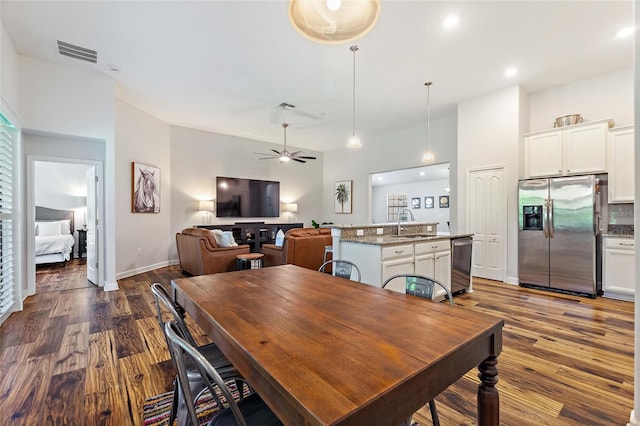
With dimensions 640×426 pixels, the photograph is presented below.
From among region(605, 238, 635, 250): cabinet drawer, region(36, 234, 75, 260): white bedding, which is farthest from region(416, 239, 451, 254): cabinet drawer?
region(36, 234, 75, 260): white bedding

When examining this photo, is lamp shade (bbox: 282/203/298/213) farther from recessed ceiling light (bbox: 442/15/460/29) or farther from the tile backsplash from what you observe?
the tile backsplash

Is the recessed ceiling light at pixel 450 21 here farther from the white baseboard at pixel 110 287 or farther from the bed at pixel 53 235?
the bed at pixel 53 235

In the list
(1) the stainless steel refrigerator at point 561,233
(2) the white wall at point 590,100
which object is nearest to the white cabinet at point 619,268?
(1) the stainless steel refrigerator at point 561,233

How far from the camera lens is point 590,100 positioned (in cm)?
443

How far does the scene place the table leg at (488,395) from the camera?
3.64ft

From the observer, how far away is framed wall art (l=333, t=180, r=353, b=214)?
8377 mm

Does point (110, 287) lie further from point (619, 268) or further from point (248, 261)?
point (619, 268)

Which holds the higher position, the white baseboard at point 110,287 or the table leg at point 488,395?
the table leg at point 488,395

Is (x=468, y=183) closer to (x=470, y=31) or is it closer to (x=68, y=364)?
(x=470, y=31)

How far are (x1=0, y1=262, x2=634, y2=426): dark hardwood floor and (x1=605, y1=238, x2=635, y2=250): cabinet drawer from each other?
73 cm

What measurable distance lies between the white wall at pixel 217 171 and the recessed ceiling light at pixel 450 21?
18.8 feet

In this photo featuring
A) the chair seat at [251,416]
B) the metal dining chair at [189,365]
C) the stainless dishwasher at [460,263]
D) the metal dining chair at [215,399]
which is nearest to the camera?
the metal dining chair at [215,399]

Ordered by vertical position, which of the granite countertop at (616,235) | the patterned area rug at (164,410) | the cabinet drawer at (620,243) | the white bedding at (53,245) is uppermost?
the granite countertop at (616,235)

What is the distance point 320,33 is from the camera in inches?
63.4
